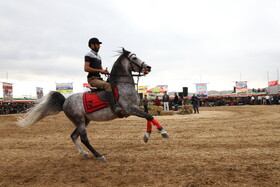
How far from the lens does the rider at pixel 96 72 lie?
572 cm

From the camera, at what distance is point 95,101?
19.5ft

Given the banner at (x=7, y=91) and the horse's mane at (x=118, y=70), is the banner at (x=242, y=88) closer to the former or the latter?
the banner at (x=7, y=91)

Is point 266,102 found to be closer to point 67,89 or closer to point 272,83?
point 272,83

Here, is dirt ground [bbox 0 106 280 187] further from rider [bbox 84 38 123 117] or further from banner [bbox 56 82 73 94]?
banner [bbox 56 82 73 94]

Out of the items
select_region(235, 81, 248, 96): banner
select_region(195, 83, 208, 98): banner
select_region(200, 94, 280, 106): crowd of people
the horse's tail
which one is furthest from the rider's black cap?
select_region(235, 81, 248, 96): banner

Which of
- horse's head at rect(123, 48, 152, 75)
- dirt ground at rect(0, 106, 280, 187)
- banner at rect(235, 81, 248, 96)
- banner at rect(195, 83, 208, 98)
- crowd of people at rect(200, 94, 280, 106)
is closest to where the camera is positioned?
dirt ground at rect(0, 106, 280, 187)

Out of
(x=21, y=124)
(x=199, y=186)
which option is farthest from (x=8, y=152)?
(x=199, y=186)

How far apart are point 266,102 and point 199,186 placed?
41.4 metres

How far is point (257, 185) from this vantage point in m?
3.76

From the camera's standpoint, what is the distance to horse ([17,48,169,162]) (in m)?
5.56

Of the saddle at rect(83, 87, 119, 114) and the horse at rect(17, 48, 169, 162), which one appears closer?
Result: the horse at rect(17, 48, 169, 162)

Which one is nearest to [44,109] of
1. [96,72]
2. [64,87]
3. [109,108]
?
[96,72]

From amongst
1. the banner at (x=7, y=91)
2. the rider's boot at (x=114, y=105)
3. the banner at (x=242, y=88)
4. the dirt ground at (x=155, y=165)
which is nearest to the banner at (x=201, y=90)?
the banner at (x=242, y=88)

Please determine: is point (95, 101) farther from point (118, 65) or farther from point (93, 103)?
point (118, 65)
